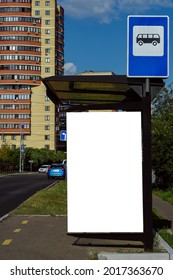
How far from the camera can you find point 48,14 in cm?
12525

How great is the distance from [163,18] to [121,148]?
2.15m

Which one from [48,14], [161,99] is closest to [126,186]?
[161,99]

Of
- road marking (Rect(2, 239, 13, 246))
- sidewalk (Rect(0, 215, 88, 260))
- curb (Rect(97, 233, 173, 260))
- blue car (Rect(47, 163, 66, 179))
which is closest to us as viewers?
curb (Rect(97, 233, 173, 260))

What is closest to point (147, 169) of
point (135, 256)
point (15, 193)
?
point (135, 256)

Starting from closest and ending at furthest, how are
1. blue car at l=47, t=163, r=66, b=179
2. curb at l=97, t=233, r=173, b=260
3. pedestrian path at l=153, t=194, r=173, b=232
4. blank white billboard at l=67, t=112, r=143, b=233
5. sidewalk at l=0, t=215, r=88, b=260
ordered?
1. curb at l=97, t=233, r=173, b=260
2. sidewalk at l=0, t=215, r=88, b=260
3. blank white billboard at l=67, t=112, r=143, b=233
4. pedestrian path at l=153, t=194, r=173, b=232
5. blue car at l=47, t=163, r=66, b=179

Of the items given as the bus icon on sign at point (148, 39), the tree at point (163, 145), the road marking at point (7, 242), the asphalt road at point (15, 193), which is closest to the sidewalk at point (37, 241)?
the road marking at point (7, 242)

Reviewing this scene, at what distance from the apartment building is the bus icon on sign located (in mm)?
109553

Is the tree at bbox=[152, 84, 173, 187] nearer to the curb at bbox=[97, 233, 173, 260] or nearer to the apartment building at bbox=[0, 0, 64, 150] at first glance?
the curb at bbox=[97, 233, 173, 260]

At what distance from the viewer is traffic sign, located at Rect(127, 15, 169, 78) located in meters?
8.48

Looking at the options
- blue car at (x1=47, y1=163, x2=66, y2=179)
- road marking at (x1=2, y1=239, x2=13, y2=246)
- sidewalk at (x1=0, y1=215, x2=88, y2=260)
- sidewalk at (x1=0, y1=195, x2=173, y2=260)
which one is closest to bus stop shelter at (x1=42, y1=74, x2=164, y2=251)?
sidewalk at (x1=0, y1=195, x2=173, y2=260)

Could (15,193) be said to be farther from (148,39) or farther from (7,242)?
(148,39)

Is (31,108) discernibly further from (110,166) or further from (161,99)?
(110,166)

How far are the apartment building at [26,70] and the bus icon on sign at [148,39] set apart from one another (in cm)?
10955
